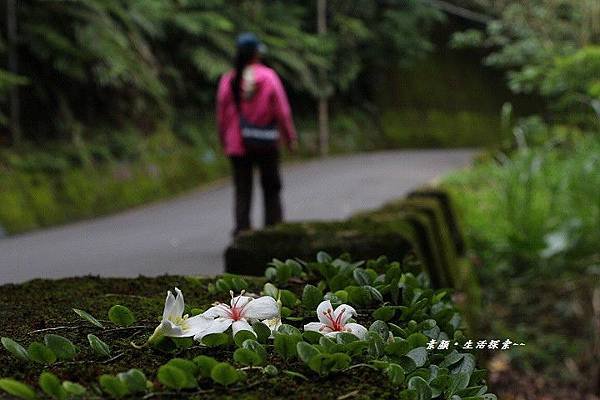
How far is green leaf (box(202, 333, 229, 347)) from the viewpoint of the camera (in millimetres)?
1522

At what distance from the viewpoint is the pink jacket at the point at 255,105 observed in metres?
7.51

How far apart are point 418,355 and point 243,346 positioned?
28 cm

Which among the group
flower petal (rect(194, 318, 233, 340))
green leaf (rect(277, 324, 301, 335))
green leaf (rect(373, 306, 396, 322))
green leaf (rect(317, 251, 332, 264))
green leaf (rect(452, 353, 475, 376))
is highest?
flower petal (rect(194, 318, 233, 340))

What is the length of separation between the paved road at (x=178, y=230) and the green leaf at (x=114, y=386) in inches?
215

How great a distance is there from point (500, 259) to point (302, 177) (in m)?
11.1

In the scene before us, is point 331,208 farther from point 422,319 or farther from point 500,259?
point 422,319

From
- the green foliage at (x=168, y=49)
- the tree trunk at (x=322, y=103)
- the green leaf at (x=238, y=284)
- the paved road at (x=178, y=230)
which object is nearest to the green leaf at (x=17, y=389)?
Result: the green leaf at (x=238, y=284)

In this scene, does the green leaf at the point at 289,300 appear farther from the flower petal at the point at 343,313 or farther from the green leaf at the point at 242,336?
the green leaf at the point at 242,336

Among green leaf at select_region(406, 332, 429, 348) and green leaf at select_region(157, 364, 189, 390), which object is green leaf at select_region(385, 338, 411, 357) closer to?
green leaf at select_region(406, 332, 429, 348)

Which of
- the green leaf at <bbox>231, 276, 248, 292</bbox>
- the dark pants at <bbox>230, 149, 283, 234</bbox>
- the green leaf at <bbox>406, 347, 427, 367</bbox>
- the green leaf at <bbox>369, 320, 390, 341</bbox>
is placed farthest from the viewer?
the dark pants at <bbox>230, 149, 283, 234</bbox>

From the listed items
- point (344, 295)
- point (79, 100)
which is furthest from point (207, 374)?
point (79, 100)

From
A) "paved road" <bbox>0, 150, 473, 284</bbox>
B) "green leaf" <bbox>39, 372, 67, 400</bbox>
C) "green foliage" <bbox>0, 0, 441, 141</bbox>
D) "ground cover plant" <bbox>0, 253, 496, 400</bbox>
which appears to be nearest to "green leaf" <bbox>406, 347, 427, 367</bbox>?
"ground cover plant" <bbox>0, 253, 496, 400</bbox>

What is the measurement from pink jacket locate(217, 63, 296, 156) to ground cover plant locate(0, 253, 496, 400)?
5545 millimetres

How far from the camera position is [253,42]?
7.46 metres
